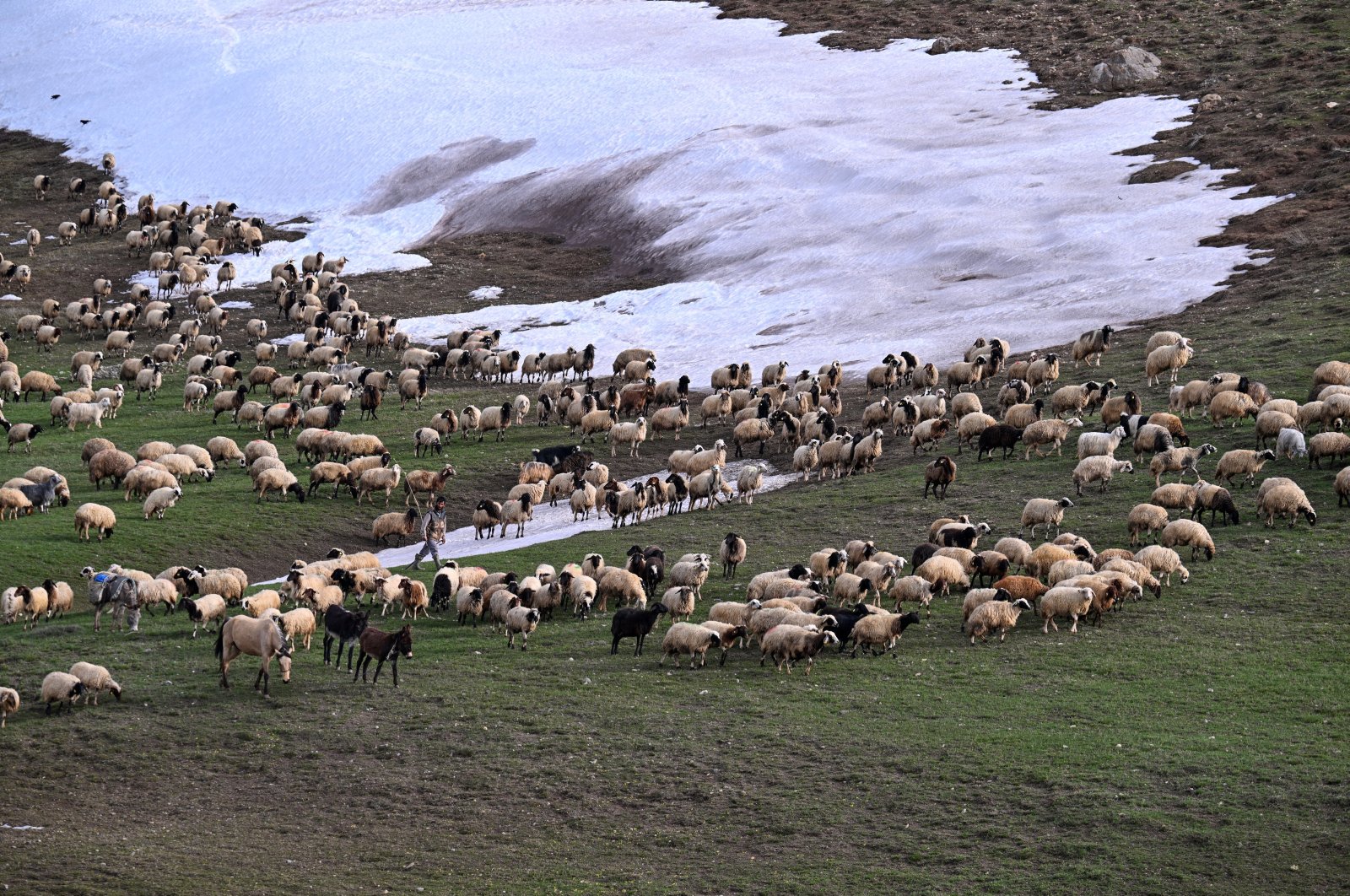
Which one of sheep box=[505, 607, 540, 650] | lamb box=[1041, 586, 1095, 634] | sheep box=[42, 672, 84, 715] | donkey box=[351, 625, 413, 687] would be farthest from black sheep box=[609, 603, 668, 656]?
sheep box=[42, 672, 84, 715]

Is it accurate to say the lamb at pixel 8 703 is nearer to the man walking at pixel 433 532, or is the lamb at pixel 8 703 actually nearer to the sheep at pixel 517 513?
the man walking at pixel 433 532

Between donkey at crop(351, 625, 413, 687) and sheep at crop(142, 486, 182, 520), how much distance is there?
12.5 metres

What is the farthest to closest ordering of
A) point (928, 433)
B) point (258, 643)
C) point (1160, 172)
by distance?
point (1160, 172) → point (928, 433) → point (258, 643)

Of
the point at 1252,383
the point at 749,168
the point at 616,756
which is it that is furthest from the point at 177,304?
the point at 616,756

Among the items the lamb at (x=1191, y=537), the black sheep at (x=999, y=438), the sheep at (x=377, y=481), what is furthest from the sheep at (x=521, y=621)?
the black sheep at (x=999, y=438)

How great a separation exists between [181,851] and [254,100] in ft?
260

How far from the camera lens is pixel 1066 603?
2464cm

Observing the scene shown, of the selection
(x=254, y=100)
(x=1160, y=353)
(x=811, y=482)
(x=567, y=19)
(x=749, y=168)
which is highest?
(x=567, y=19)

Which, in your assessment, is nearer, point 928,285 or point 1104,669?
point 1104,669

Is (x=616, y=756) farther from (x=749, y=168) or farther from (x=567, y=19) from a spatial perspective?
(x=567, y=19)

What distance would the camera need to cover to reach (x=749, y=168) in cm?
7419

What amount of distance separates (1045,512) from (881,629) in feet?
24.1

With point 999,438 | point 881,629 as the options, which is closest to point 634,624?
point 881,629

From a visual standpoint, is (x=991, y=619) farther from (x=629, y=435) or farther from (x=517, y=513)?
(x=629, y=435)
